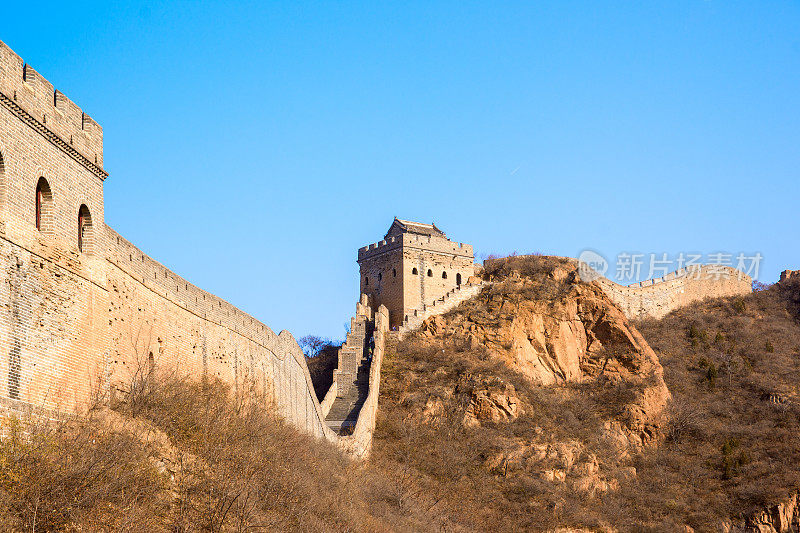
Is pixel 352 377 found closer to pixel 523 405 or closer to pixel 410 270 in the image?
pixel 523 405

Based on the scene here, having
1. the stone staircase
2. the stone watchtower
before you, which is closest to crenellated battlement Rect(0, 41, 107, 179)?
the stone staircase

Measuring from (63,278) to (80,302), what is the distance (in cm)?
67

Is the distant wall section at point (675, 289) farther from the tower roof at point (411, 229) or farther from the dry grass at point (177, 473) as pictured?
the dry grass at point (177, 473)

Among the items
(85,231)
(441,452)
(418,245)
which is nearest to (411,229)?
(418,245)

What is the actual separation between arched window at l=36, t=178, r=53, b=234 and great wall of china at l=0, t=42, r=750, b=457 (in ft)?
0.05

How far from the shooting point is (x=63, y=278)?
16078 millimetres

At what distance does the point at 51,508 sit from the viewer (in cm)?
1265

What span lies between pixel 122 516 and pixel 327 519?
7.32m

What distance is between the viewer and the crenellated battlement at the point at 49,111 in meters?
14.8

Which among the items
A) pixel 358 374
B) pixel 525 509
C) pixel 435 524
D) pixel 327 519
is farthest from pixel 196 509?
pixel 358 374

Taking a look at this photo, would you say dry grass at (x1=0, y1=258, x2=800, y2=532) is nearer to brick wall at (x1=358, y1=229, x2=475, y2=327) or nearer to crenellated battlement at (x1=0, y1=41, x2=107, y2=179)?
brick wall at (x1=358, y1=229, x2=475, y2=327)

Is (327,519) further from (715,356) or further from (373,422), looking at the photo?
(715,356)

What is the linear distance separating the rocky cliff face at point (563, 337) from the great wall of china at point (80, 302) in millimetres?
10714

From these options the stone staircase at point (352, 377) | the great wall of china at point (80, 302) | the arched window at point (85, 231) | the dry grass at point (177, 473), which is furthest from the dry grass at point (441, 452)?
the arched window at point (85, 231)
